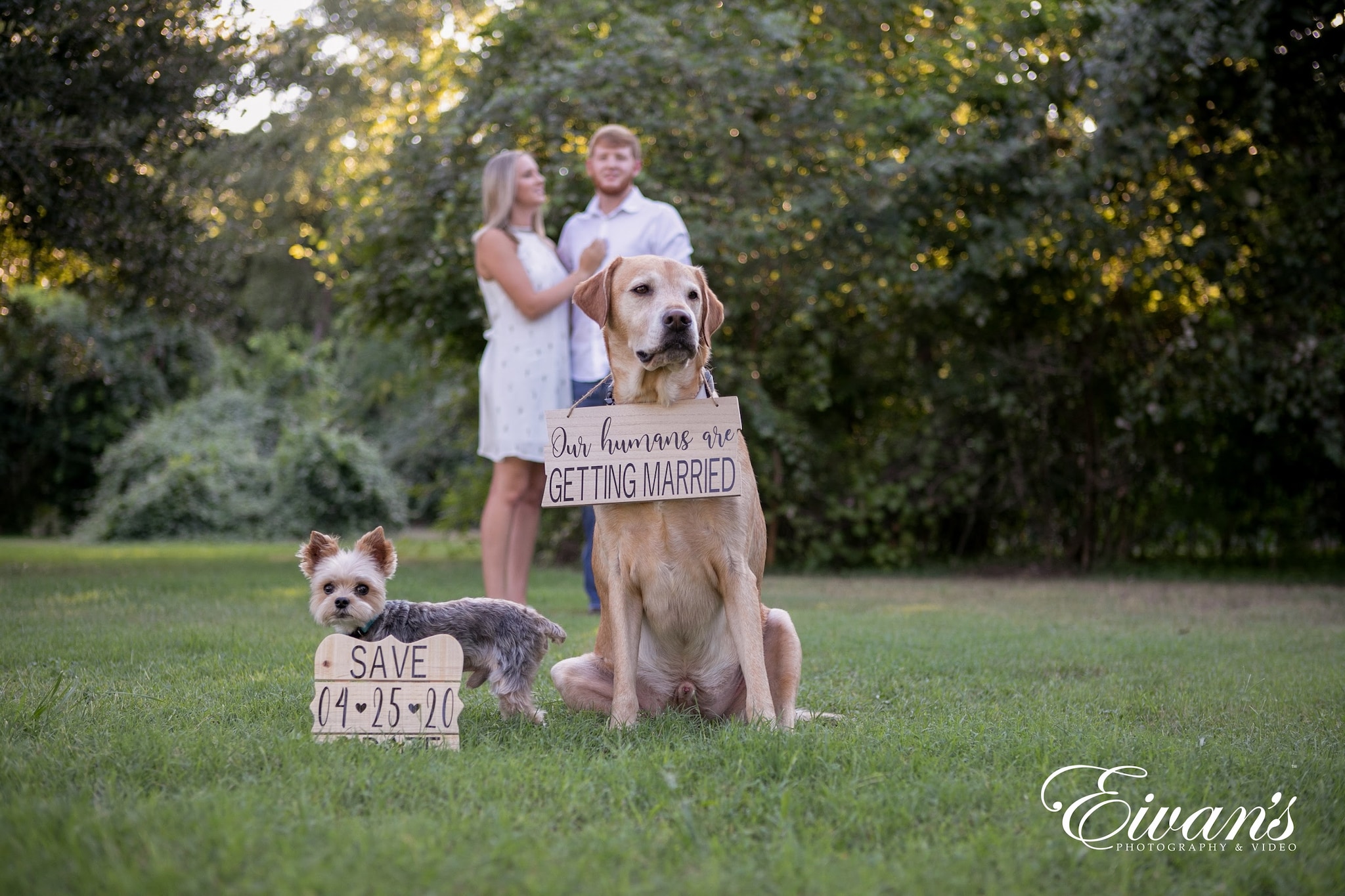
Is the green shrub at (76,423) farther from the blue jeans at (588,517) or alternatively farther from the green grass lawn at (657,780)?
the green grass lawn at (657,780)

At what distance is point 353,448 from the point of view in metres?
17.5

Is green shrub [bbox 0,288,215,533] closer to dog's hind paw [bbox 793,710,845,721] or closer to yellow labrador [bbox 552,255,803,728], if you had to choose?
yellow labrador [bbox 552,255,803,728]

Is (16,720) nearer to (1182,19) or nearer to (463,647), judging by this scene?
(463,647)

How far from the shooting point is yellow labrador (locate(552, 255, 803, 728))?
11.3 ft

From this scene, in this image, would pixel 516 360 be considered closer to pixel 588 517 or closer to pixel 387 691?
pixel 588 517

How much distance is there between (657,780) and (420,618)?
3.72ft

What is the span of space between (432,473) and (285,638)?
59.4 feet

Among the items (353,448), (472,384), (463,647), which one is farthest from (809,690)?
(353,448)

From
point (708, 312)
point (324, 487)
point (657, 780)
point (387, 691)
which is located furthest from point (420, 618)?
point (324, 487)

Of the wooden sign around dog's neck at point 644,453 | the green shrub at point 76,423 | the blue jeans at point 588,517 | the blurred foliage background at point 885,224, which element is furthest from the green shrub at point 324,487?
the wooden sign around dog's neck at point 644,453

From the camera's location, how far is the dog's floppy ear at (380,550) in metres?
3.40

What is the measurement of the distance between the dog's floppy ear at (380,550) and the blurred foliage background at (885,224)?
5564 millimetres

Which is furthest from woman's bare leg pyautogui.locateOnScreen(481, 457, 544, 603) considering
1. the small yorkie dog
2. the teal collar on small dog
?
the teal collar on small dog

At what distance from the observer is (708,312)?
3.83 m
